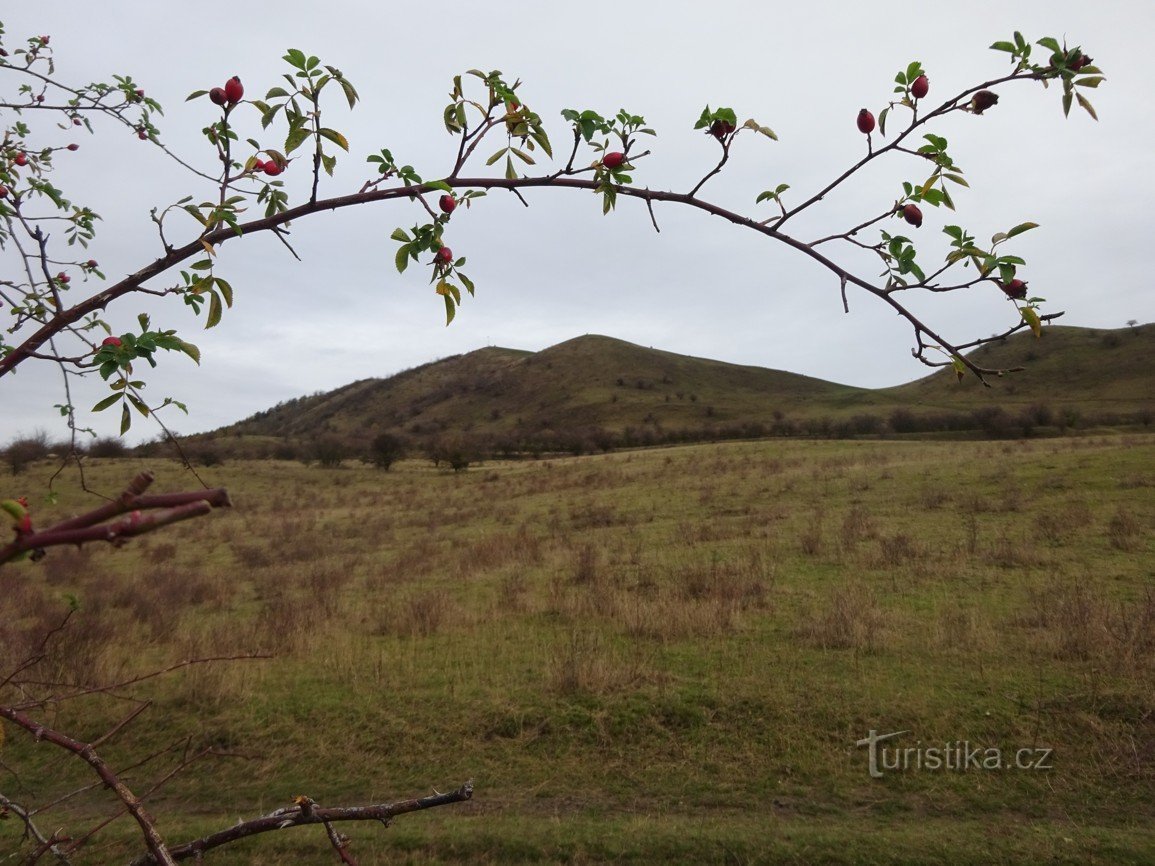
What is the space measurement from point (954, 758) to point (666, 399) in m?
95.1

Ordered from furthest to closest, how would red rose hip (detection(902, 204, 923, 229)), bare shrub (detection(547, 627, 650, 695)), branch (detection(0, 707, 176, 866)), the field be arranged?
bare shrub (detection(547, 627, 650, 695)) → the field → red rose hip (detection(902, 204, 923, 229)) → branch (detection(0, 707, 176, 866))

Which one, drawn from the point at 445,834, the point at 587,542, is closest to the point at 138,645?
the point at 445,834

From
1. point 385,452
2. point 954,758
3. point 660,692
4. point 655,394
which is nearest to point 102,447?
point 660,692

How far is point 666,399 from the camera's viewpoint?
100125mm

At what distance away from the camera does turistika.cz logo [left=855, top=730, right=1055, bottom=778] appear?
18.9 feet

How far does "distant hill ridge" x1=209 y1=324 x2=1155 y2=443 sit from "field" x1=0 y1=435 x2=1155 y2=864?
4851 cm

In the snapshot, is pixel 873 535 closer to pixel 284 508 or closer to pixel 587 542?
pixel 587 542

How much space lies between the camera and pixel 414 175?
171 cm

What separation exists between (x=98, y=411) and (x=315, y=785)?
5.94 meters

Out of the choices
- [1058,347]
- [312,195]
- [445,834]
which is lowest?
[445,834]

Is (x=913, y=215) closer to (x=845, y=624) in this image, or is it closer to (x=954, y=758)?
(x=954, y=758)

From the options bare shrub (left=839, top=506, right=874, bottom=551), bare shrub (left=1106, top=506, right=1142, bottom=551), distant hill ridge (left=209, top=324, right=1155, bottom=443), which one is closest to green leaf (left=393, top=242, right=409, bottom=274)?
bare shrub (left=839, top=506, right=874, bottom=551)

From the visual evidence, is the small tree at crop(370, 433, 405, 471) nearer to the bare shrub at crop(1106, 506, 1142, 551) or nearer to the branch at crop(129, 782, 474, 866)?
the bare shrub at crop(1106, 506, 1142, 551)

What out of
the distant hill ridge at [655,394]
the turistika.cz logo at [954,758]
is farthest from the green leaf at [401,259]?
the distant hill ridge at [655,394]
